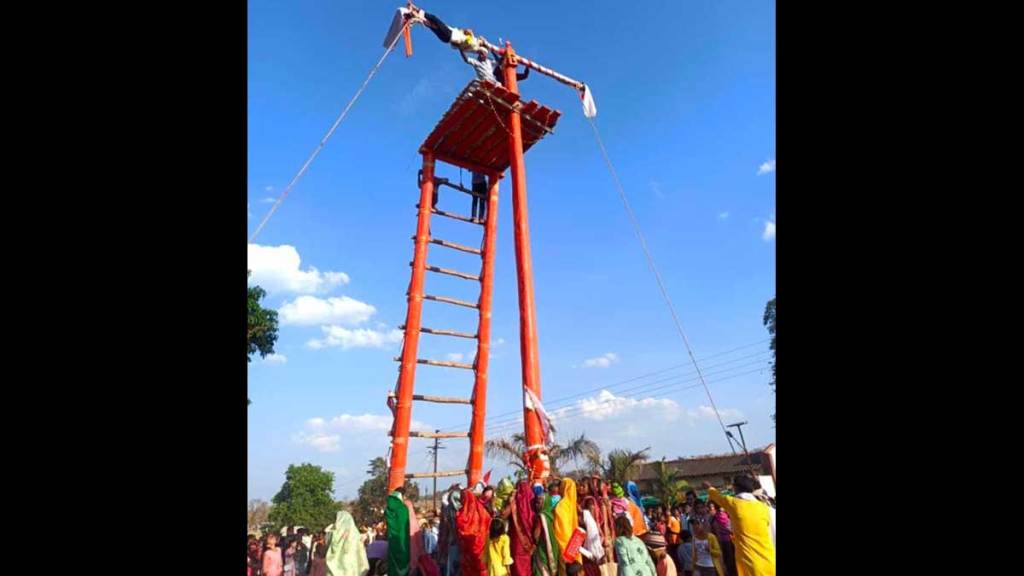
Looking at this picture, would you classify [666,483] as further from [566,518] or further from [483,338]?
[566,518]

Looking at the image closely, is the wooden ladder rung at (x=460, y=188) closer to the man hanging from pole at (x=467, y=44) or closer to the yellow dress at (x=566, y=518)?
the man hanging from pole at (x=467, y=44)

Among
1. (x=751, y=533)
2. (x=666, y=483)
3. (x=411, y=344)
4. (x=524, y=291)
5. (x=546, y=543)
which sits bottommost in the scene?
(x=666, y=483)

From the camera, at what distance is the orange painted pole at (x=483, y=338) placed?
32.1 ft

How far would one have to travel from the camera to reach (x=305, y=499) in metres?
41.3

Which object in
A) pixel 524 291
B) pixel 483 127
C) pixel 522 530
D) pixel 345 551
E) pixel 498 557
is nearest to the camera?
pixel 498 557

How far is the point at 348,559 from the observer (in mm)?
6230

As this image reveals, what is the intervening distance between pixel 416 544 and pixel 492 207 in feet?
23.4

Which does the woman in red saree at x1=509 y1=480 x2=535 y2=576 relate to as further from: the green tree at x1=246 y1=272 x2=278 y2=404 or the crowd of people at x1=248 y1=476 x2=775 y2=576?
the green tree at x1=246 y1=272 x2=278 y2=404

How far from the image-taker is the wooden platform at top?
387 inches

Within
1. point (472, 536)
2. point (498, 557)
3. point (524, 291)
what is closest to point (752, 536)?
point (498, 557)

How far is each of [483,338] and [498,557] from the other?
5.23 meters

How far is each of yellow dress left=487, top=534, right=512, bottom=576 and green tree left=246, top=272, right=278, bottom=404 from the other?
16.9 meters

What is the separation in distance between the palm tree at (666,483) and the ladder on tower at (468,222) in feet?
50.4
